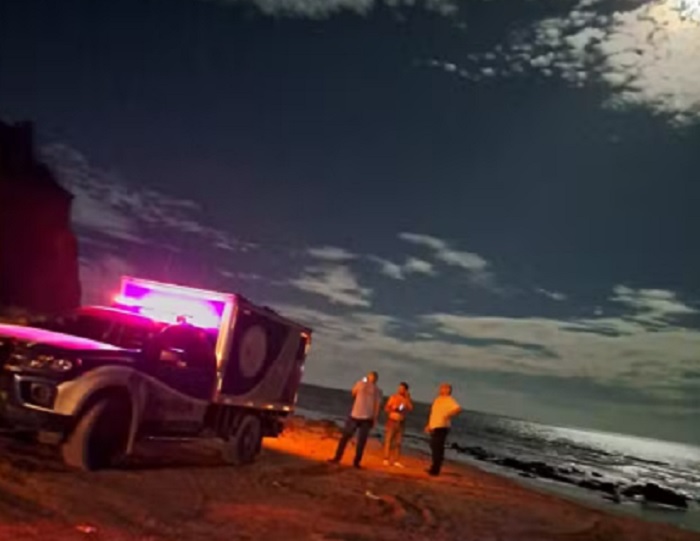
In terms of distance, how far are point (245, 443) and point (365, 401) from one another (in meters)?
3.48

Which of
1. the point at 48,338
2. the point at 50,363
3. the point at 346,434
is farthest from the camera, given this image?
the point at 346,434

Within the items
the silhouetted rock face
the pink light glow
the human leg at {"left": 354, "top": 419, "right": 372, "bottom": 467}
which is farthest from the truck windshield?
the silhouetted rock face

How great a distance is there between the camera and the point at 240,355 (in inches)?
521

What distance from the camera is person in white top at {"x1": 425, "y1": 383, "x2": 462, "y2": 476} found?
16.9 meters

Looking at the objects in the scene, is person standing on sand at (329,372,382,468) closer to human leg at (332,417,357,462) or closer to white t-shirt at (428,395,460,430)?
human leg at (332,417,357,462)

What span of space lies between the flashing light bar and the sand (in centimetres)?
228

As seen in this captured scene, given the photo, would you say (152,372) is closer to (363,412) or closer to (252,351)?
(252,351)

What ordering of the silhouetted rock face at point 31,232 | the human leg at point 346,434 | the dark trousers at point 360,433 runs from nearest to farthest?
the dark trousers at point 360,433 < the human leg at point 346,434 < the silhouetted rock face at point 31,232

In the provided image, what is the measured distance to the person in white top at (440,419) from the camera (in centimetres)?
1686

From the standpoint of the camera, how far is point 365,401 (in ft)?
54.1

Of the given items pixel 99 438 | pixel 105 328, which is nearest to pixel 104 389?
pixel 99 438

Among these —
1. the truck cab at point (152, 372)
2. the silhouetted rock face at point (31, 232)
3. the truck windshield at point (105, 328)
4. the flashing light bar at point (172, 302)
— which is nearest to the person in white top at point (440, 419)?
the truck cab at point (152, 372)

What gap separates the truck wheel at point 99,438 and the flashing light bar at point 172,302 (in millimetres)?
2536

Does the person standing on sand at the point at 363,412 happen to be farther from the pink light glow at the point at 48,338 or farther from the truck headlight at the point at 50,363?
the truck headlight at the point at 50,363
